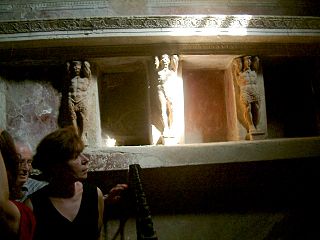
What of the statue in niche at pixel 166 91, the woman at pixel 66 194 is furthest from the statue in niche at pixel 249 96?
Answer: the woman at pixel 66 194

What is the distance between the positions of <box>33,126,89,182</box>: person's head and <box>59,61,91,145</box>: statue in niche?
1.90 meters

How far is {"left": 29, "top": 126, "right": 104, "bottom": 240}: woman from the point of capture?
4.86ft

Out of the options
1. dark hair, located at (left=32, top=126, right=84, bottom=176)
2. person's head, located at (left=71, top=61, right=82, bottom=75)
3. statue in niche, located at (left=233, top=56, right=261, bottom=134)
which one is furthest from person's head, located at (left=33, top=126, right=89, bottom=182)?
statue in niche, located at (left=233, top=56, right=261, bottom=134)

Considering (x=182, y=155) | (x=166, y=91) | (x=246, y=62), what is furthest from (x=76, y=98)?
(x=246, y=62)

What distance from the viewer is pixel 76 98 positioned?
350cm

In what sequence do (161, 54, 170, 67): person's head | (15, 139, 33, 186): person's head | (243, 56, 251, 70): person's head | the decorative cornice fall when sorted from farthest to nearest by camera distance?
(243, 56, 251, 70): person's head → (161, 54, 170, 67): person's head → the decorative cornice → (15, 139, 33, 186): person's head

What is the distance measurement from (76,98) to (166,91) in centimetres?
107

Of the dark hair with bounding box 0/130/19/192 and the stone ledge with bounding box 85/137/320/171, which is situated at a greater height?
the dark hair with bounding box 0/130/19/192

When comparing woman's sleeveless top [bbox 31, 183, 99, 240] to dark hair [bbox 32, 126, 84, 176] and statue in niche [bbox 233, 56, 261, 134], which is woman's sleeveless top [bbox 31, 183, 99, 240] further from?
statue in niche [bbox 233, 56, 261, 134]

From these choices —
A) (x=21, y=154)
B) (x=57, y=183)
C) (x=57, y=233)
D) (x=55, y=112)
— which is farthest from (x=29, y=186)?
(x=55, y=112)

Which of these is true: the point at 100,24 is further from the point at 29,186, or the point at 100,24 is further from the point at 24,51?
the point at 29,186

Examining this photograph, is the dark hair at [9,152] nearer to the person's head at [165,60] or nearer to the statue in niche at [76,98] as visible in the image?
the statue in niche at [76,98]

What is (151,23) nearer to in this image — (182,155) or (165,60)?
(165,60)

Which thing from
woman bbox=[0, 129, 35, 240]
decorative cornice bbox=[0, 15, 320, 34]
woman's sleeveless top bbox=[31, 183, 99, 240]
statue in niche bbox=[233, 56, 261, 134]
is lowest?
woman's sleeveless top bbox=[31, 183, 99, 240]
